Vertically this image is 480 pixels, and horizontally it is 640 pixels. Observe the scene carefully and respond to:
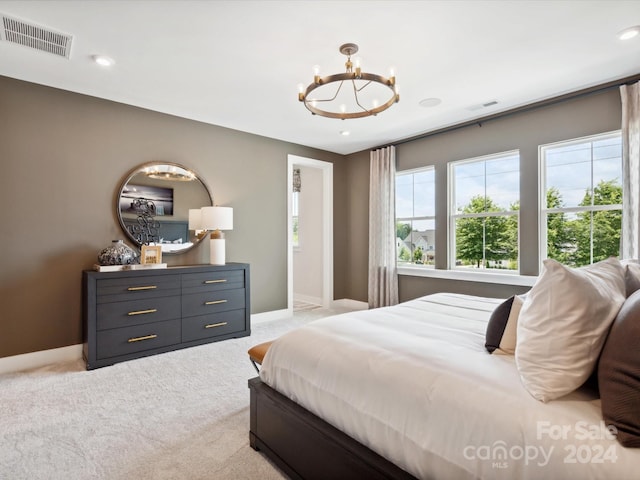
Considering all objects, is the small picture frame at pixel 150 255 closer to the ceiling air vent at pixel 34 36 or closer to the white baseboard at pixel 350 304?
the ceiling air vent at pixel 34 36

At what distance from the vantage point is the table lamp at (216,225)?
401cm

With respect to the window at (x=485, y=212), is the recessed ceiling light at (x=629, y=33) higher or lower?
higher

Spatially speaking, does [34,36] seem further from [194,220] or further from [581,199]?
[581,199]

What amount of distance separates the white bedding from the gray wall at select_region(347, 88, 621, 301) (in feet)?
8.51

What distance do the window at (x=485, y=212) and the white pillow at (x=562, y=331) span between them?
320 centimetres

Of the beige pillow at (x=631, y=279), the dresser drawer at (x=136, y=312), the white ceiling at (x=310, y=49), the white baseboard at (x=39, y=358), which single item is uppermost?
the white ceiling at (x=310, y=49)

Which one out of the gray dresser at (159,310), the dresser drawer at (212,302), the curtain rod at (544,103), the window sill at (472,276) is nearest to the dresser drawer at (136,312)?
the gray dresser at (159,310)

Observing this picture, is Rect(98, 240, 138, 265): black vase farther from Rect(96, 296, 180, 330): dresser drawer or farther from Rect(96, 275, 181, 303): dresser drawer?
Rect(96, 296, 180, 330): dresser drawer

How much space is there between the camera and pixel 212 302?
3883 mm

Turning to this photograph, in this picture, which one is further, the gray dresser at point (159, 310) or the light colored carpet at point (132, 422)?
the gray dresser at point (159, 310)

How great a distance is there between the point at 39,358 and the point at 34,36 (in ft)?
9.12

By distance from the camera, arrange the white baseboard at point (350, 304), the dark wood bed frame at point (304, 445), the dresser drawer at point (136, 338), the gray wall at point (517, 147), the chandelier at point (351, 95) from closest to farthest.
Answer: the dark wood bed frame at point (304, 445) < the chandelier at point (351, 95) < the dresser drawer at point (136, 338) < the gray wall at point (517, 147) < the white baseboard at point (350, 304)

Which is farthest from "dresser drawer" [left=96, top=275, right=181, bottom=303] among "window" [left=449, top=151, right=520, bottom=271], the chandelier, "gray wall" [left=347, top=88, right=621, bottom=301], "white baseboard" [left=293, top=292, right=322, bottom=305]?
"window" [left=449, top=151, right=520, bottom=271]

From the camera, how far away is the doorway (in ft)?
18.1
